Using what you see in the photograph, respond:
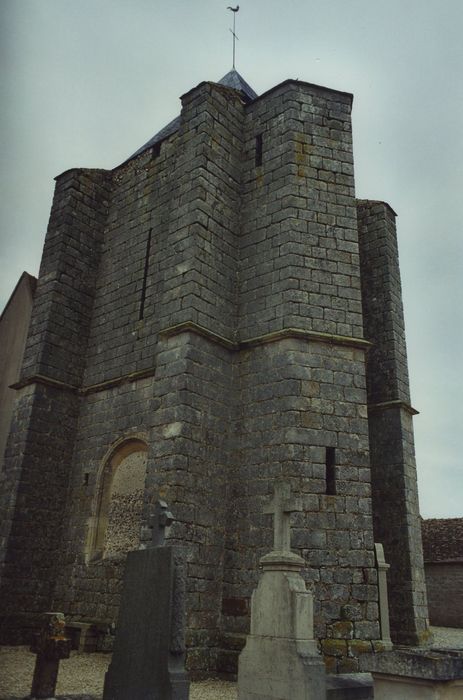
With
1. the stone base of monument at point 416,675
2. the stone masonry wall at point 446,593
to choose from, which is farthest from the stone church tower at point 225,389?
the stone masonry wall at point 446,593

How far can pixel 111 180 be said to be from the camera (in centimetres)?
1234

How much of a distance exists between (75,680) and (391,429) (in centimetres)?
574

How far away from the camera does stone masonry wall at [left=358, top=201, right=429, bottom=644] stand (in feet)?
27.8

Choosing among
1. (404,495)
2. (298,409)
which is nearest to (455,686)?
(298,409)

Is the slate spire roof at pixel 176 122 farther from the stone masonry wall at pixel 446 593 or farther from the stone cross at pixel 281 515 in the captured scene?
the stone masonry wall at pixel 446 593

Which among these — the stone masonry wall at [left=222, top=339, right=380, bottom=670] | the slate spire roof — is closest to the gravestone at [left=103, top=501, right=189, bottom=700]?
the stone masonry wall at [left=222, top=339, right=380, bottom=670]

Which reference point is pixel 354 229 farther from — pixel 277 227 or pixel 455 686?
pixel 455 686

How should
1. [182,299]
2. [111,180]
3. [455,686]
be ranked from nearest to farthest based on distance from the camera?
1. [455,686]
2. [182,299]
3. [111,180]

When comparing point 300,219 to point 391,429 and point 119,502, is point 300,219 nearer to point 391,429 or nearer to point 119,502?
point 391,429

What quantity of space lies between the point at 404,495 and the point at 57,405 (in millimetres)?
5812

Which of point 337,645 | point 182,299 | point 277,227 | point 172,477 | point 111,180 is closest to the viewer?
point 337,645

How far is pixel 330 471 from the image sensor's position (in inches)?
293

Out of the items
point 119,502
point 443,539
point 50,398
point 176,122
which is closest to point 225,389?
point 119,502

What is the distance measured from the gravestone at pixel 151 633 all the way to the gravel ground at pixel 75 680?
0.99m
